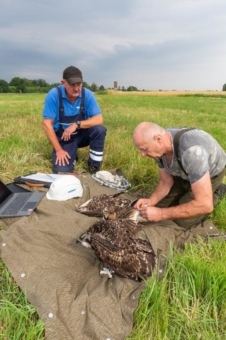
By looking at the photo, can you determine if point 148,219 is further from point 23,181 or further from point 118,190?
point 23,181

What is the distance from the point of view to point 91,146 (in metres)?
5.30

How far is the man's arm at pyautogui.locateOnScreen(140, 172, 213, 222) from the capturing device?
2734 millimetres

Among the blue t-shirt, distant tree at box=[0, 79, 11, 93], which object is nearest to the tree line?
distant tree at box=[0, 79, 11, 93]

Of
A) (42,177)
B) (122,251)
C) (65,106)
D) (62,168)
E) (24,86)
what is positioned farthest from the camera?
(24,86)

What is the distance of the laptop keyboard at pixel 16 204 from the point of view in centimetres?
343

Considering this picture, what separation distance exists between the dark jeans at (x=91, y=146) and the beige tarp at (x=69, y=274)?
5.40 ft

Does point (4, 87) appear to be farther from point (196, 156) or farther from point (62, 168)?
point (196, 156)

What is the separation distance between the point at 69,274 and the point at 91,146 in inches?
124

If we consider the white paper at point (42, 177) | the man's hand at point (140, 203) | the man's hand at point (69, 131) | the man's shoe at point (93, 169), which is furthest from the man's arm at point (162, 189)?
the man's hand at point (69, 131)

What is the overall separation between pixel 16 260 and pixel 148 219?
1.43 metres

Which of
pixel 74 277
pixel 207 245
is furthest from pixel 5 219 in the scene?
pixel 207 245

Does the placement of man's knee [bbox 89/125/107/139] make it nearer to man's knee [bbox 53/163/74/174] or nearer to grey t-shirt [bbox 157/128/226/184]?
man's knee [bbox 53/163/74/174]

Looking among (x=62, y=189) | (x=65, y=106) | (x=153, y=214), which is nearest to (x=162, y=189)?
(x=153, y=214)

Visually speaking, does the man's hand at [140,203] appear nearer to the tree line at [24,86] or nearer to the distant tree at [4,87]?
the tree line at [24,86]
